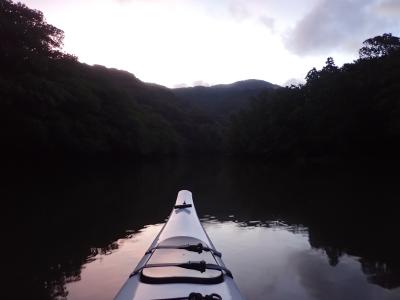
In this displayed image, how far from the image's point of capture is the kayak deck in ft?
13.9

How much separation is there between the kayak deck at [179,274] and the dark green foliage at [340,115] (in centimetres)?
3530

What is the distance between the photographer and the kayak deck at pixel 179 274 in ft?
13.9

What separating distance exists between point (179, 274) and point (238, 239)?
576cm

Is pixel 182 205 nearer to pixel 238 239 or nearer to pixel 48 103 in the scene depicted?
pixel 238 239

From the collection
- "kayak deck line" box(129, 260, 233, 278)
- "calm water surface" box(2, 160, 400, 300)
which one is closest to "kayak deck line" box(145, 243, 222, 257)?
"kayak deck line" box(129, 260, 233, 278)

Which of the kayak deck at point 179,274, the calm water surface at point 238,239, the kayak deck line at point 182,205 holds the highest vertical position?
the kayak deck line at point 182,205

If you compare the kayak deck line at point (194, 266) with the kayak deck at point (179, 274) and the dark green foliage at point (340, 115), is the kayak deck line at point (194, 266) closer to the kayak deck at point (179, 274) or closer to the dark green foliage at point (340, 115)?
the kayak deck at point (179, 274)

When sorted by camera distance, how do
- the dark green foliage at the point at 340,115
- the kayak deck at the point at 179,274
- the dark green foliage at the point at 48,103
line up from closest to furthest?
the kayak deck at the point at 179,274, the dark green foliage at the point at 48,103, the dark green foliage at the point at 340,115

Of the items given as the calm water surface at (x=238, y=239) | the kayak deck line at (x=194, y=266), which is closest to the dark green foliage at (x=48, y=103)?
the calm water surface at (x=238, y=239)

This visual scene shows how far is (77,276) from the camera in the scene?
287 inches

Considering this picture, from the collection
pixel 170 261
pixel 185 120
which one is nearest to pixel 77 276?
pixel 170 261

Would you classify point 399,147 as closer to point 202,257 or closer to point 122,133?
point 122,133

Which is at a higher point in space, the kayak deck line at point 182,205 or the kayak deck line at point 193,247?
the kayak deck line at point 182,205

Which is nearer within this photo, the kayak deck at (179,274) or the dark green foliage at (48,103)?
the kayak deck at (179,274)
